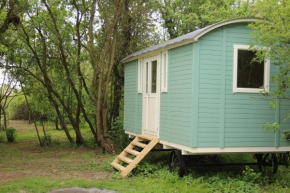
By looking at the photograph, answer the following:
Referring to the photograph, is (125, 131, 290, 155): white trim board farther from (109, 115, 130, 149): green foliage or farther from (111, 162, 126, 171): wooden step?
(109, 115, 130, 149): green foliage

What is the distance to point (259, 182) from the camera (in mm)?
8172

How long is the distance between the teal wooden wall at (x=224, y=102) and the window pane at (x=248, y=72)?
0.22 metres

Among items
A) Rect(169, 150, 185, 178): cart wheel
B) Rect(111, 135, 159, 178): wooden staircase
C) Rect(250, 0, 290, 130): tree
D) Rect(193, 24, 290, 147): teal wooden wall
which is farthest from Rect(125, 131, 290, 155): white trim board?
Rect(250, 0, 290, 130): tree

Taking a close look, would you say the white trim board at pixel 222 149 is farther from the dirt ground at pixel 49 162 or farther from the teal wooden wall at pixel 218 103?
the dirt ground at pixel 49 162

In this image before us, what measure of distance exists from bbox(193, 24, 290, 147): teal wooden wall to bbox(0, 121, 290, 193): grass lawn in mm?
875

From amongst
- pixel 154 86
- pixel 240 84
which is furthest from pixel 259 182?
pixel 154 86

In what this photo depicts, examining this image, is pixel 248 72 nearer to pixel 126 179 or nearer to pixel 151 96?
pixel 151 96

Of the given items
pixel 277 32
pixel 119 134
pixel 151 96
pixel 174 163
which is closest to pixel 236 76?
pixel 277 32

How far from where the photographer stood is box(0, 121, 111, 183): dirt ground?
29.0ft

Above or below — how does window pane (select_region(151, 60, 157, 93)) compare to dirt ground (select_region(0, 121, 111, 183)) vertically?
above

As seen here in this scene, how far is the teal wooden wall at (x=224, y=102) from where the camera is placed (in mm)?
7473

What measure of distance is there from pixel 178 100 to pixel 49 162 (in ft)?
16.5

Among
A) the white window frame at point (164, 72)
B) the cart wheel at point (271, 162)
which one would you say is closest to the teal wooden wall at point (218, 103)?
the white window frame at point (164, 72)

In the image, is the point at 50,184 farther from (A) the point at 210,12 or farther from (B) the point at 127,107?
(A) the point at 210,12
